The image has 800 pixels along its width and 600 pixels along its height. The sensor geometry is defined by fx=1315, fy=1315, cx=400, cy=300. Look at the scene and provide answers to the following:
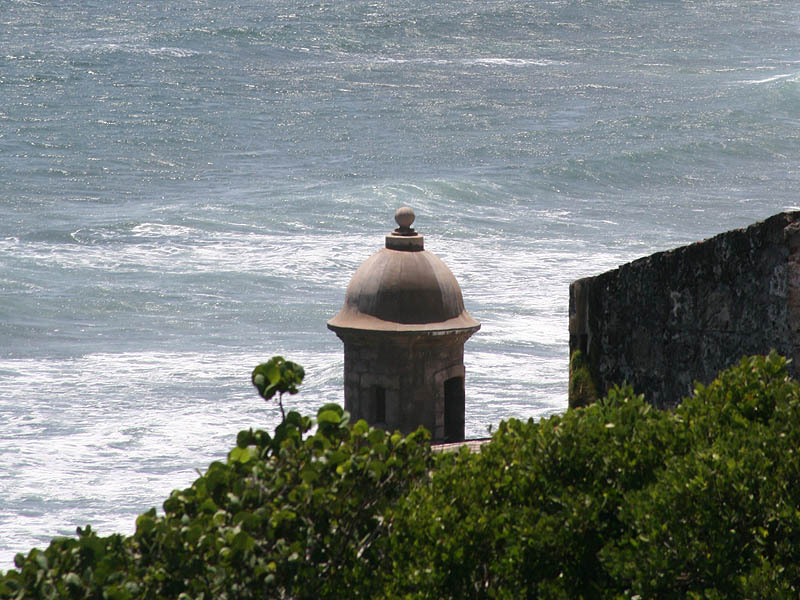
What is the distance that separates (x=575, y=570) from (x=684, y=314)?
3384mm

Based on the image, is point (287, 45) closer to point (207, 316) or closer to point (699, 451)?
point (207, 316)

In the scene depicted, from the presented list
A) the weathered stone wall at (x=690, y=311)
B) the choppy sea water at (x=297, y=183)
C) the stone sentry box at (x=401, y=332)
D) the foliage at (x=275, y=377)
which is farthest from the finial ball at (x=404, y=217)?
the choppy sea water at (x=297, y=183)

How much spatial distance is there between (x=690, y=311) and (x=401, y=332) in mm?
5179

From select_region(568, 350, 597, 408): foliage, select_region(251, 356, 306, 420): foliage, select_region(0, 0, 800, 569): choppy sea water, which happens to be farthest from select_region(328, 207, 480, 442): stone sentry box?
select_region(0, 0, 800, 569): choppy sea water

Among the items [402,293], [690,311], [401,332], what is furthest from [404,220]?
[690,311]

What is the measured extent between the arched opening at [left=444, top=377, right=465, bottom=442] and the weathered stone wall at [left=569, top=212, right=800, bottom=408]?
183 inches

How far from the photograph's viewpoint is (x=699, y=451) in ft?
16.8

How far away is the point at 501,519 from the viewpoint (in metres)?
5.16

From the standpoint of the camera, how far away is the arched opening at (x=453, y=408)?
46.0ft

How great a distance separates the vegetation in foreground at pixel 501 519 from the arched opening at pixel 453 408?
817cm

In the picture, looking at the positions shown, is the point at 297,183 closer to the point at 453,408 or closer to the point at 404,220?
the point at 453,408

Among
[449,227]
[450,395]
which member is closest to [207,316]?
[449,227]

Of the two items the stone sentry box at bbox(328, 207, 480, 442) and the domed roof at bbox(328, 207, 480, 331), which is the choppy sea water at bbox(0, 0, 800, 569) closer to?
the stone sentry box at bbox(328, 207, 480, 442)

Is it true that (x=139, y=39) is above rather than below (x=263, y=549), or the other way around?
above
